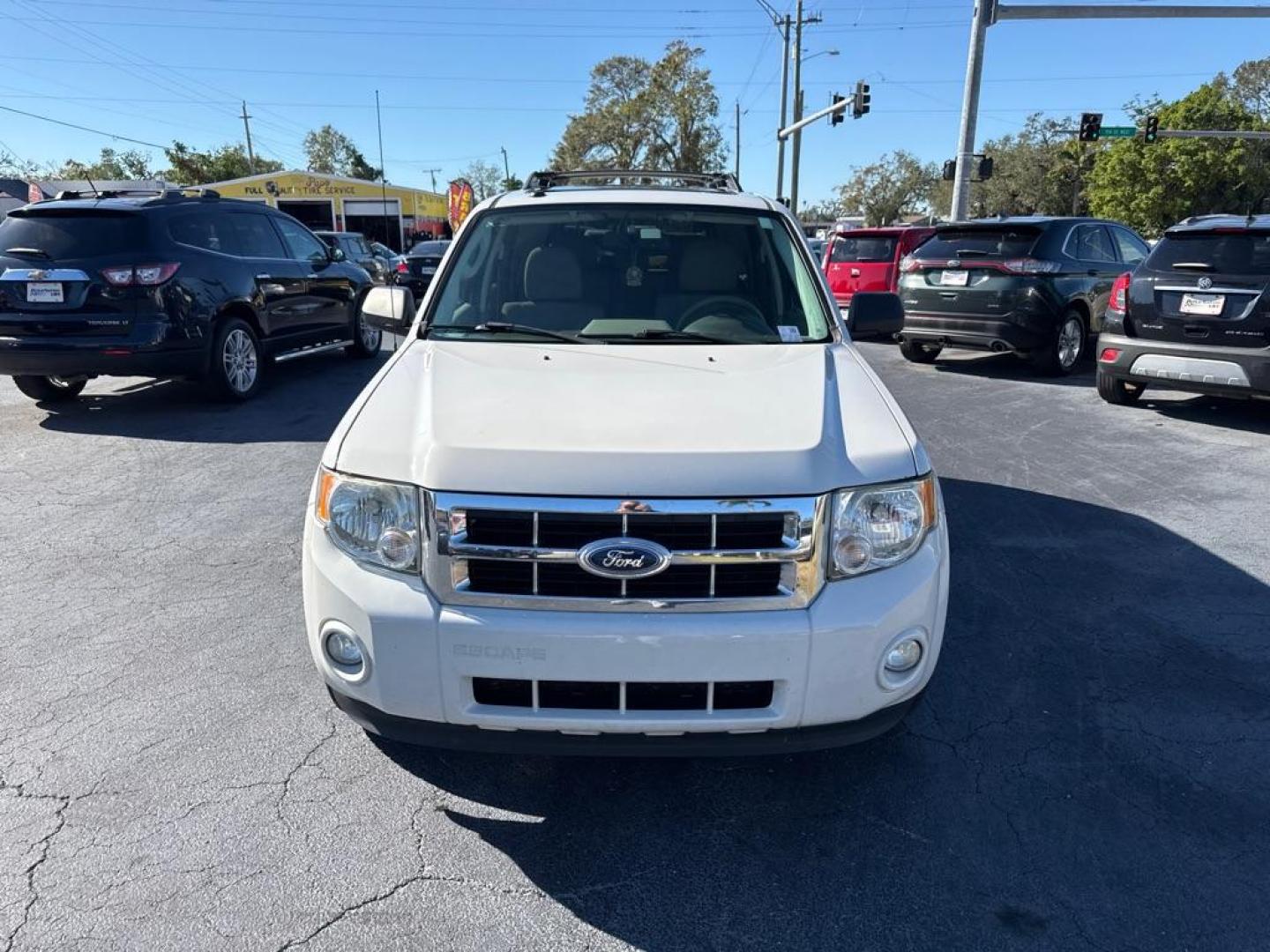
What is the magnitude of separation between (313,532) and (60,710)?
1.47 metres

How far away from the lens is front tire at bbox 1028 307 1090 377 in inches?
383

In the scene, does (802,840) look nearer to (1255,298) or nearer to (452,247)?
(452,247)

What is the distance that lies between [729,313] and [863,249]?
11.0 meters

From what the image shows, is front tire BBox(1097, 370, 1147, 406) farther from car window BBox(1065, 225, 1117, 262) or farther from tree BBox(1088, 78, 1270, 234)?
tree BBox(1088, 78, 1270, 234)

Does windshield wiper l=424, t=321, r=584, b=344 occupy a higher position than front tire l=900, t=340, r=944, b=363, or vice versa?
windshield wiper l=424, t=321, r=584, b=344

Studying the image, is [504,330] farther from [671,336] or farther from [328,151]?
[328,151]

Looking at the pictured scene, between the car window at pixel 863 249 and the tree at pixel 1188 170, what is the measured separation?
39.9 metres

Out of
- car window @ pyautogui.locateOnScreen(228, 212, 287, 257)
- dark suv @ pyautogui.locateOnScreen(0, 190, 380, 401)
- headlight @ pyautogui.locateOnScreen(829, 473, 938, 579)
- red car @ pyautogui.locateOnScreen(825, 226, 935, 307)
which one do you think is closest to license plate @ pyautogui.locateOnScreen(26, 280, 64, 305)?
dark suv @ pyautogui.locateOnScreen(0, 190, 380, 401)

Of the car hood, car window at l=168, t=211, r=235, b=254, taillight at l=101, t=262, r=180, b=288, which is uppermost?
car window at l=168, t=211, r=235, b=254

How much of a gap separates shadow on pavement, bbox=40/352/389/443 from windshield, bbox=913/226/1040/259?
682cm

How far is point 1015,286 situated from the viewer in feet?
30.8

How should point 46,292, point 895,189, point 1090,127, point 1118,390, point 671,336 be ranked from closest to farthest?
point 671,336, point 46,292, point 1118,390, point 1090,127, point 895,189

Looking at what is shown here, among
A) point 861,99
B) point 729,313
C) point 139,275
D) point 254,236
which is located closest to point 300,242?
point 254,236

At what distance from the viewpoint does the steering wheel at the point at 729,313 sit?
11.6 ft
